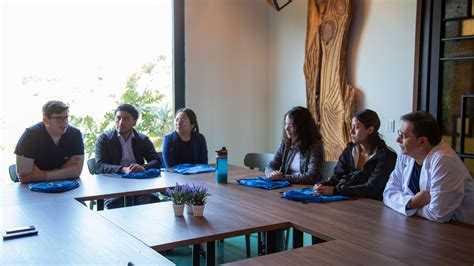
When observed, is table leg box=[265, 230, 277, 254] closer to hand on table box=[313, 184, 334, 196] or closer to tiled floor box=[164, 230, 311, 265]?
hand on table box=[313, 184, 334, 196]

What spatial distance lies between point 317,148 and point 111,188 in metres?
1.34

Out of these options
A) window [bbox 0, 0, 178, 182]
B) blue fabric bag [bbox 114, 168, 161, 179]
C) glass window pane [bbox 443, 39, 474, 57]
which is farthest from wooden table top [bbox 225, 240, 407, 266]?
window [bbox 0, 0, 178, 182]

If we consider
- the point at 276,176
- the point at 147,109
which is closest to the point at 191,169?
the point at 276,176

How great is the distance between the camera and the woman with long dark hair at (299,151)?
3035 millimetres

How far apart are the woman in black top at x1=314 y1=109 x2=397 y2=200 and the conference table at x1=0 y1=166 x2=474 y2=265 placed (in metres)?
0.11

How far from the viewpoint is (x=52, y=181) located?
2.91 metres

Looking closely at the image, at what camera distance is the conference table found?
1618 millimetres

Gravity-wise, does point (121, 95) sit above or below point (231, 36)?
below

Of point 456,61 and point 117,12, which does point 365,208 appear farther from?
point 117,12

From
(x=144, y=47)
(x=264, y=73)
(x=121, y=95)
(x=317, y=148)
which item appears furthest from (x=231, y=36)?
(x=317, y=148)

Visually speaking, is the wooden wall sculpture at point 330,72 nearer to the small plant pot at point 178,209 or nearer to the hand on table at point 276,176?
the hand on table at point 276,176

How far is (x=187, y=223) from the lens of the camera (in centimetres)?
204

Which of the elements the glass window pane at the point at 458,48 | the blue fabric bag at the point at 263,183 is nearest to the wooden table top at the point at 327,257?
the blue fabric bag at the point at 263,183

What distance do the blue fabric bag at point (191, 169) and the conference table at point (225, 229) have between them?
0.64 m
